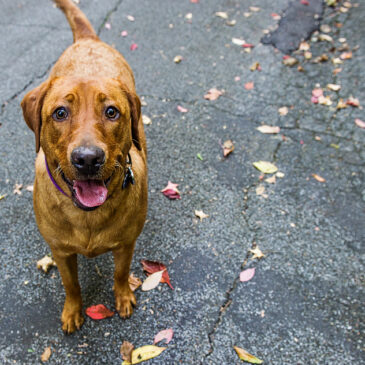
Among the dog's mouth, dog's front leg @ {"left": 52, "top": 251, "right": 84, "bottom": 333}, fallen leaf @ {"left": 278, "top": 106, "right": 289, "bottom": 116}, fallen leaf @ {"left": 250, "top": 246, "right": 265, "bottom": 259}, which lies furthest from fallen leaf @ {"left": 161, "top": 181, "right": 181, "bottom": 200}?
fallen leaf @ {"left": 278, "top": 106, "right": 289, "bottom": 116}

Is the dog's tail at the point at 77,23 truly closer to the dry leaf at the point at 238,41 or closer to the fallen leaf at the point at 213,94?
the fallen leaf at the point at 213,94

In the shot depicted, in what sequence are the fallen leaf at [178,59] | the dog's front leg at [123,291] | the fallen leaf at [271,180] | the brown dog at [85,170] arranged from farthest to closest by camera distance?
the fallen leaf at [178,59], the fallen leaf at [271,180], the dog's front leg at [123,291], the brown dog at [85,170]

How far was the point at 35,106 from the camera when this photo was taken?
2.05 m

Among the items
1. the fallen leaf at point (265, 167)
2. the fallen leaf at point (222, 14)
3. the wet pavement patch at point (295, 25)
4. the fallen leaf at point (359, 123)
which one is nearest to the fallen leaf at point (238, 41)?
the wet pavement patch at point (295, 25)

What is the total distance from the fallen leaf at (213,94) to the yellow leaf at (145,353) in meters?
2.84

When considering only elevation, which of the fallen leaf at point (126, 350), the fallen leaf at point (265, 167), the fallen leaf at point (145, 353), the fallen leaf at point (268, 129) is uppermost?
the fallen leaf at point (268, 129)

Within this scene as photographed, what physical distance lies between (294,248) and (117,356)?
1.56 m

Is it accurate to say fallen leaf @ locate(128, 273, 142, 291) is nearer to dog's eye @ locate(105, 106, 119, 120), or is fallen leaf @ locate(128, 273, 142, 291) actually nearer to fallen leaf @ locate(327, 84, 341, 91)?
dog's eye @ locate(105, 106, 119, 120)

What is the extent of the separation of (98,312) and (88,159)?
135cm

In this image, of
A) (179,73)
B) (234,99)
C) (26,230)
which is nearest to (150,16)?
(179,73)

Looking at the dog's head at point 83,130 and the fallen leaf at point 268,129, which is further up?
the dog's head at point 83,130

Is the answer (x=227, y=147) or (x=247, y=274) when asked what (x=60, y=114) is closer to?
(x=247, y=274)

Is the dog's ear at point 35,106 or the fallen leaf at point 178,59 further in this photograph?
the fallen leaf at point 178,59

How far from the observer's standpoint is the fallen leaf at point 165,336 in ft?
8.49
